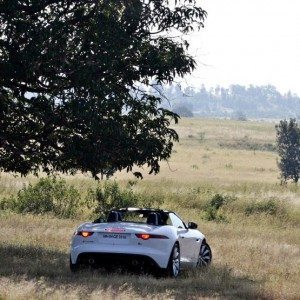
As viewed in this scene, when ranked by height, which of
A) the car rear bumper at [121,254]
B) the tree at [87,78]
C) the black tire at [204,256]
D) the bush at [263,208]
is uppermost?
the tree at [87,78]

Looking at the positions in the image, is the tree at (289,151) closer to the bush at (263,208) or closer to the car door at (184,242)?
the bush at (263,208)

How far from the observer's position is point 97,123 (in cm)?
1334

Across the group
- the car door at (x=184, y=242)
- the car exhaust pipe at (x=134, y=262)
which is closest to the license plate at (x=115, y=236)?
the car exhaust pipe at (x=134, y=262)

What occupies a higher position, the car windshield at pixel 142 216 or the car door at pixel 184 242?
the car windshield at pixel 142 216

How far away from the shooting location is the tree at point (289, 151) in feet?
233

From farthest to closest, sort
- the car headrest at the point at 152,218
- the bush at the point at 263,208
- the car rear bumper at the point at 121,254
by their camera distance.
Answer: the bush at the point at 263,208
the car headrest at the point at 152,218
the car rear bumper at the point at 121,254

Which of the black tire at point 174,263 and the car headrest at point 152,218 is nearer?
the black tire at point 174,263

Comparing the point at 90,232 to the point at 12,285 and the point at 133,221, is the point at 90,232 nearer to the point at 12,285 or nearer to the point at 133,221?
the point at 133,221

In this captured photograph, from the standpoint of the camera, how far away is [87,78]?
13.3 metres

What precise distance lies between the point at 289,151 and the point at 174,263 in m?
61.4

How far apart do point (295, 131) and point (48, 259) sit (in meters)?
62.9

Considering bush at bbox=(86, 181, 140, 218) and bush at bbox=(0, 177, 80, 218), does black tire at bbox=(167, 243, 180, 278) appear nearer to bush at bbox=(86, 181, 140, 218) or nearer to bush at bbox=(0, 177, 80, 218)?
bush at bbox=(0, 177, 80, 218)

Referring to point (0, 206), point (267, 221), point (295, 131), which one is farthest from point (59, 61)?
point (295, 131)

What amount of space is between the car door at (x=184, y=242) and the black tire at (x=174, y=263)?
292 mm
